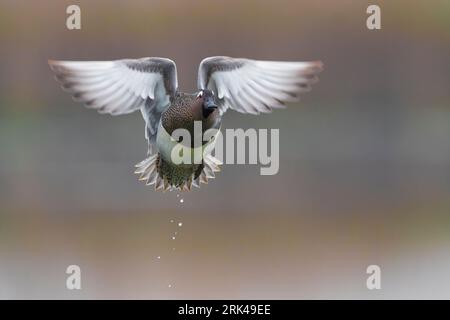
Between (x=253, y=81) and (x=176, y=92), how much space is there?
0.15 meters

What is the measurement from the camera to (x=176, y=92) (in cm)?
130

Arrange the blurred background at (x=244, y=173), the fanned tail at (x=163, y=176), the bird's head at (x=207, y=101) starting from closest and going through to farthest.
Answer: the bird's head at (x=207, y=101)
the fanned tail at (x=163, y=176)
the blurred background at (x=244, y=173)

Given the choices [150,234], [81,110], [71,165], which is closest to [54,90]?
[81,110]

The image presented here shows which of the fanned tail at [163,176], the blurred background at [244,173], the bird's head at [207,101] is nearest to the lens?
the bird's head at [207,101]

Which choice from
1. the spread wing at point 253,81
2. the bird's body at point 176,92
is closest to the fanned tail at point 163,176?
the bird's body at point 176,92

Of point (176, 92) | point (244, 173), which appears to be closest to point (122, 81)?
point (176, 92)

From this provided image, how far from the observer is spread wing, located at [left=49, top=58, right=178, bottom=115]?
125 centimetres

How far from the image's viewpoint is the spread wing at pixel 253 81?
126 cm

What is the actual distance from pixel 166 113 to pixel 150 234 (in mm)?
1021

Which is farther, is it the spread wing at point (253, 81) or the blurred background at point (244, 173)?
the blurred background at point (244, 173)

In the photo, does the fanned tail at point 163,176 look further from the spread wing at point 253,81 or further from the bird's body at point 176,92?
the spread wing at point 253,81

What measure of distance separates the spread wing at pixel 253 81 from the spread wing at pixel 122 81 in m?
0.07

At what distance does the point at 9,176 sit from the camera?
2338 mm

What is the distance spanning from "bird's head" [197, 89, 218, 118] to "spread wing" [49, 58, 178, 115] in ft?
0.24
